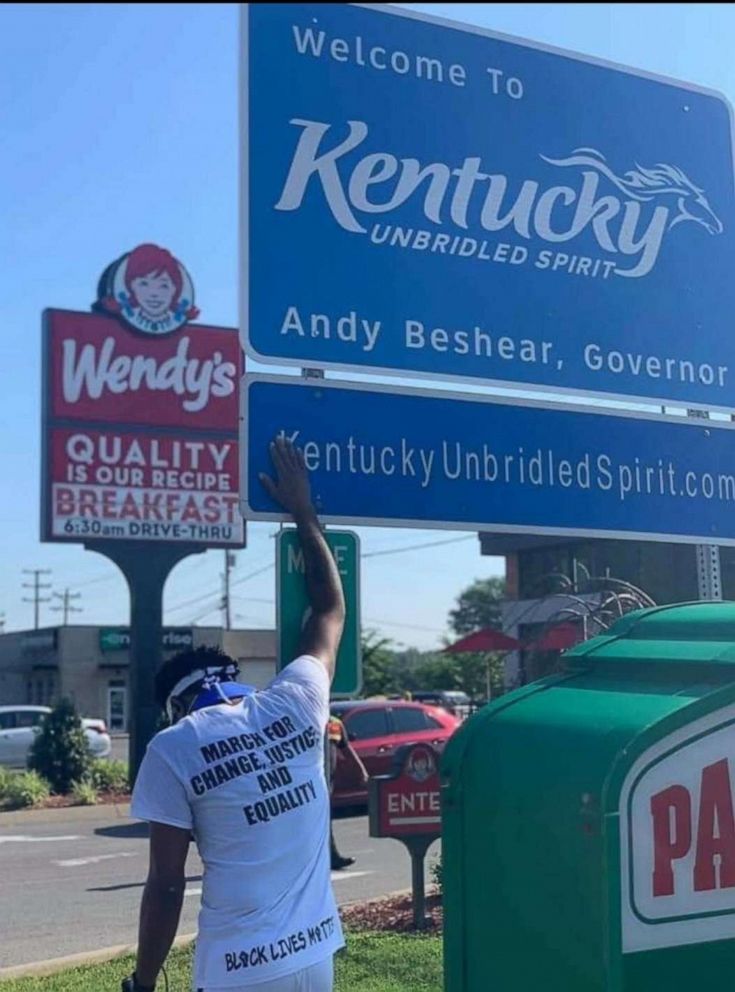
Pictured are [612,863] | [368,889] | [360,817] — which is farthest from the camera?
[360,817]

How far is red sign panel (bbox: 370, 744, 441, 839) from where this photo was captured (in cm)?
838

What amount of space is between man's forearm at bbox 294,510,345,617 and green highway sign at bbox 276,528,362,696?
0.11 feet

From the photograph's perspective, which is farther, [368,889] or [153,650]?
[153,650]

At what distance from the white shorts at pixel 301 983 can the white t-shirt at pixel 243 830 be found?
1 cm

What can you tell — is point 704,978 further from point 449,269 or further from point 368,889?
point 368,889

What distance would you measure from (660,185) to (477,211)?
91 centimetres

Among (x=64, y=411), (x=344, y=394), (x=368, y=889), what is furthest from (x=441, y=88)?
(x=64, y=411)

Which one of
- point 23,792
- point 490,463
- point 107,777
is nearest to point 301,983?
point 490,463

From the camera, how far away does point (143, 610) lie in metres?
19.8

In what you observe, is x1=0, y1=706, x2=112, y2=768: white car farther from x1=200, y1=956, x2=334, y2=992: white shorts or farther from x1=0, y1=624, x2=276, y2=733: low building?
x1=200, y1=956, x2=334, y2=992: white shorts

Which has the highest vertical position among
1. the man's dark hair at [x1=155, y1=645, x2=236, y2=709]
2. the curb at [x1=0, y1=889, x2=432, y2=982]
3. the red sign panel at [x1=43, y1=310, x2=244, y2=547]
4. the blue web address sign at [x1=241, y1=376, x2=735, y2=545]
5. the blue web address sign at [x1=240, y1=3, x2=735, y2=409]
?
the red sign panel at [x1=43, y1=310, x2=244, y2=547]

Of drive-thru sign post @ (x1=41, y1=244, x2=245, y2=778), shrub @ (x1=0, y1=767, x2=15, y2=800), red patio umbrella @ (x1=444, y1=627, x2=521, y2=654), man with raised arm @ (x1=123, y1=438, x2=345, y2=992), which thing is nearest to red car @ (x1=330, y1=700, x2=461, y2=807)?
drive-thru sign post @ (x1=41, y1=244, x2=245, y2=778)

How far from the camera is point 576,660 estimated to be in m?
3.35

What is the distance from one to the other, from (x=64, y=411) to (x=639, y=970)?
17.2 m
